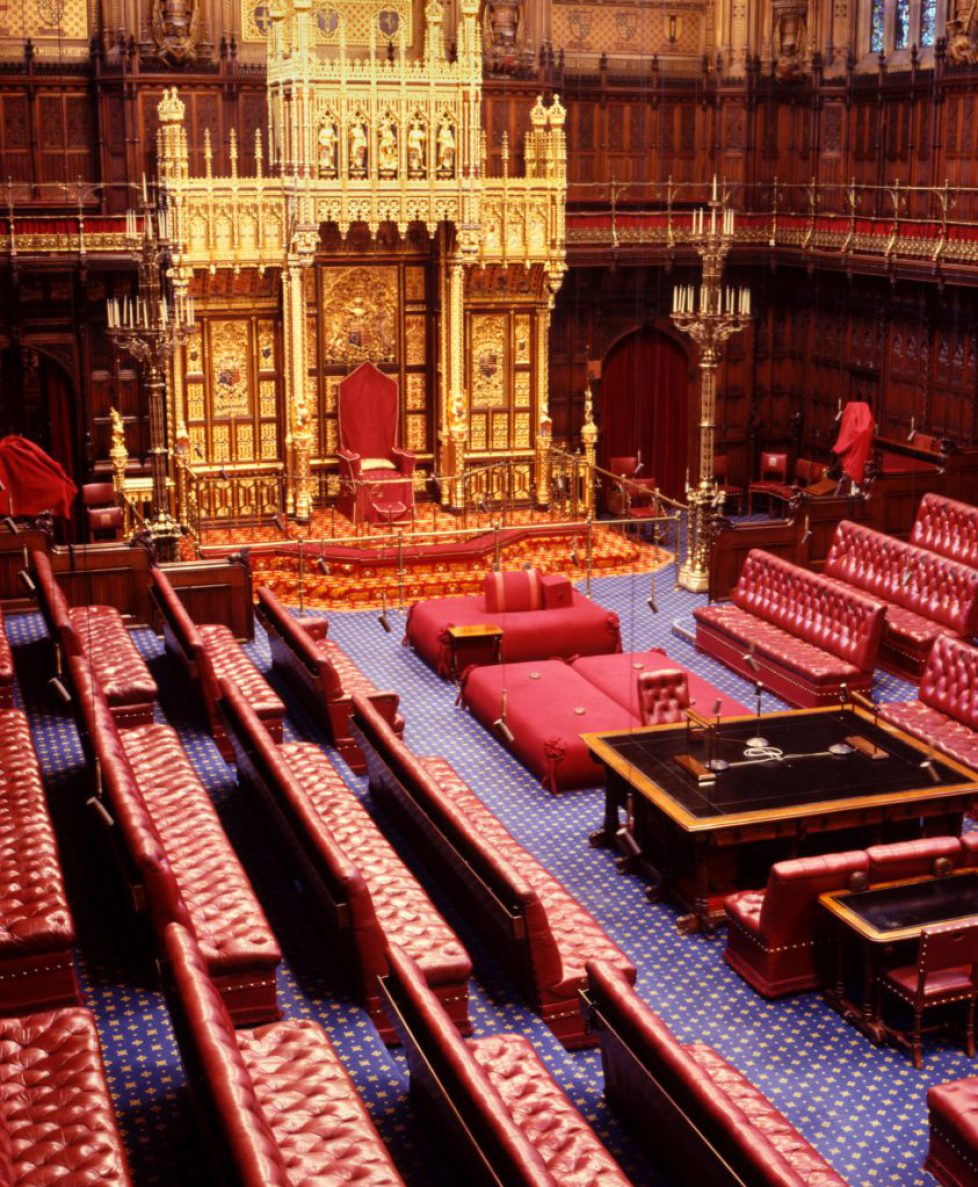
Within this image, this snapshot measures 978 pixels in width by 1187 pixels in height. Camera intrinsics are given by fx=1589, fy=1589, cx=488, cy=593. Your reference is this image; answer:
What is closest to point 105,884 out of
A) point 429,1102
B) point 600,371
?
point 429,1102

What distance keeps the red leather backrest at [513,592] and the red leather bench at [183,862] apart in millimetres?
4857

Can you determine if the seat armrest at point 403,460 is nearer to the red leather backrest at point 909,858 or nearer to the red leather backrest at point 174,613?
the red leather backrest at point 174,613

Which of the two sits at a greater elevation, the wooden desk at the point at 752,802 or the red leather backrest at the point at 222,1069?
the red leather backrest at the point at 222,1069

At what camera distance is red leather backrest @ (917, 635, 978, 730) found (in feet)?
40.2

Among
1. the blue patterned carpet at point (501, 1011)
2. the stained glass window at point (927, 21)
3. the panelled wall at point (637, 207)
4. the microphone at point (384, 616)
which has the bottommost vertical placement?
the blue patterned carpet at point (501, 1011)

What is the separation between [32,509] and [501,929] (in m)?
9.69

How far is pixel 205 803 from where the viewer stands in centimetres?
973

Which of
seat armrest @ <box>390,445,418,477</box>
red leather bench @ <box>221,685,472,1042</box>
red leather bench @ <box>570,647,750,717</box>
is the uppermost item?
seat armrest @ <box>390,445,418,477</box>

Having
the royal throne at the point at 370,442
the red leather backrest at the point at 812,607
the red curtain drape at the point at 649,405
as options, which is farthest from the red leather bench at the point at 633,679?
the red curtain drape at the point at 649,405

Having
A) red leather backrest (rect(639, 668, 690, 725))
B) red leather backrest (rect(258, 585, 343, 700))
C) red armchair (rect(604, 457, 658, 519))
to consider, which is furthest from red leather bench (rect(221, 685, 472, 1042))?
red armchair (rect(604, 457, 658, 519))

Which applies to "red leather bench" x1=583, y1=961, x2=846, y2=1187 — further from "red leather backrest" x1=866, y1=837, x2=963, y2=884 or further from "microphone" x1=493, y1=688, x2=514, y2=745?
"microphone" x1=493, y1=688, x2=514, y2=745

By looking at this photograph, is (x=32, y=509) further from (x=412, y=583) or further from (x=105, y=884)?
(x=105, y=884)

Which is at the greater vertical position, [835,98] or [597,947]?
[835,98]

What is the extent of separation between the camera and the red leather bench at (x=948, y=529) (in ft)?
51.5
